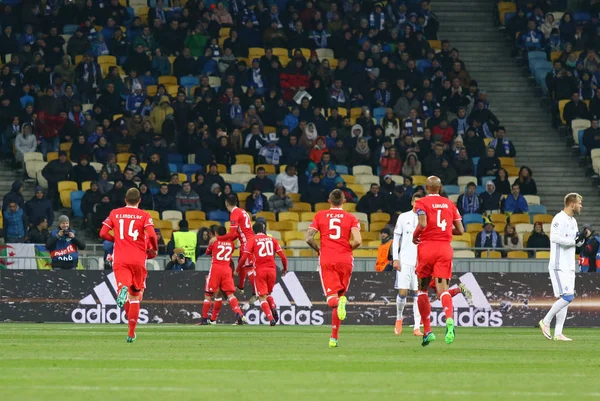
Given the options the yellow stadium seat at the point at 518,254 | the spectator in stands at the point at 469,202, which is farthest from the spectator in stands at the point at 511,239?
the spectator in stands at the point at 469,202

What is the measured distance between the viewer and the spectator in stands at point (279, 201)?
3269cm

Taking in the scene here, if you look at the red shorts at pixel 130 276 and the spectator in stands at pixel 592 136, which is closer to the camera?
the red shorts at pixel 130 276

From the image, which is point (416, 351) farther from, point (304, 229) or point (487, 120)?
point (487, 120)

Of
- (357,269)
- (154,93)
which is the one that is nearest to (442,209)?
(357,269)

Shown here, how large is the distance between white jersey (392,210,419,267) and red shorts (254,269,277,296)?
11.3ft

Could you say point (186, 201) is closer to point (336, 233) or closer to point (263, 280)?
point (263, 280)

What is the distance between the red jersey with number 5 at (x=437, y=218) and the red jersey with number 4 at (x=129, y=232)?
3926mm

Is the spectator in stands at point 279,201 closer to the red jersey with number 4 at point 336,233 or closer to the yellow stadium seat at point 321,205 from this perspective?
the yellow stadium seat at point 321,205

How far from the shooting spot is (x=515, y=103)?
40.2 meters

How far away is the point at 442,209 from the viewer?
17938mm

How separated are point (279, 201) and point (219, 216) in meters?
1.59

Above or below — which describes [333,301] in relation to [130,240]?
below

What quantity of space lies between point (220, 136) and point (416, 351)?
17.6m

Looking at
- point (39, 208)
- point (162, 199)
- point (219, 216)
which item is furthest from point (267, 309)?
point (39, 208)
